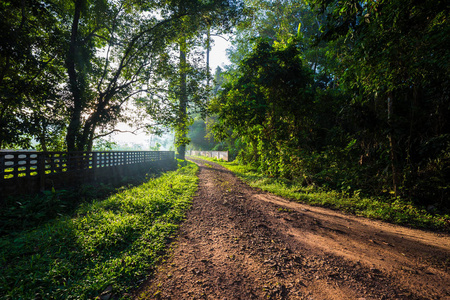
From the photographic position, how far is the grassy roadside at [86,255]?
2.18 meters

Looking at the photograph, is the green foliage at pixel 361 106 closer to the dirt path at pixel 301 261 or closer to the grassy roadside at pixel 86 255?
the dirt path at pixel 301 261

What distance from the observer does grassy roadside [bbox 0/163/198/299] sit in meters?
2.18

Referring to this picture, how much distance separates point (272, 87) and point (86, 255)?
9.06 meters

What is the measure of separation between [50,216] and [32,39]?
6372mm

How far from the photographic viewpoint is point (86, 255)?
2852mm

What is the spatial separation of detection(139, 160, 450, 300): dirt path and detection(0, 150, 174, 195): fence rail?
5865 millimetres

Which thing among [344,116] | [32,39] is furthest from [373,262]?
[32,39]

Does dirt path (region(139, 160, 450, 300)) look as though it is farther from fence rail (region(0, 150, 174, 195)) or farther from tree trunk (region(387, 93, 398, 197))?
fence rail (region(0, 150, 174, 195))

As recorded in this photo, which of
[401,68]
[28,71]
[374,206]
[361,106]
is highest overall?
[28,71]

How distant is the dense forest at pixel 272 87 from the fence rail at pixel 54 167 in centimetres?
104

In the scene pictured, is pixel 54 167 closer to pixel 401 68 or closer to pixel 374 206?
pixel 374 206

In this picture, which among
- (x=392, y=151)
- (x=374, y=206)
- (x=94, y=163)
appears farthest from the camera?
(x=94, y=163)

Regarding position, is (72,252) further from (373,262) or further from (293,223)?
(373,262)

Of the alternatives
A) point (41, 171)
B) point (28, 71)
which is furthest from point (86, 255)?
point (28, 71)
